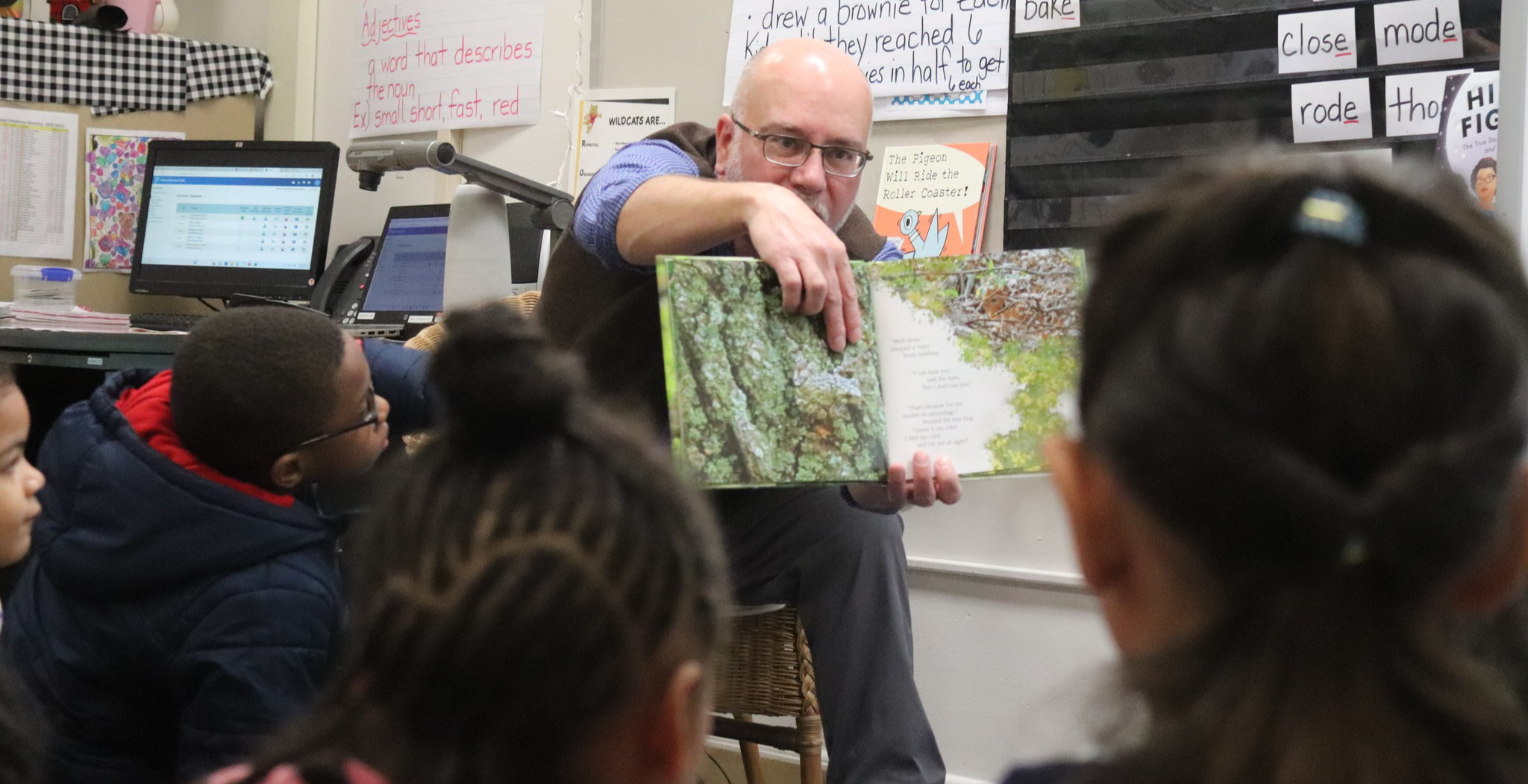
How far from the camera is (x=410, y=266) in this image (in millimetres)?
2650

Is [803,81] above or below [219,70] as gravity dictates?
below

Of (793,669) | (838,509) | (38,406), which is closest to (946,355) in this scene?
(838,509)

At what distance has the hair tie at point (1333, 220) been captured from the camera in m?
0.48

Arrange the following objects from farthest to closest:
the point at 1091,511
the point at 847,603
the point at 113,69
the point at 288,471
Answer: the point at 113,69, the point at 847,603, the point at 288,471, the point at 1091,511

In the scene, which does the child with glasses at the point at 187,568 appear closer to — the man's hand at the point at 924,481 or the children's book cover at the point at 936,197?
the man's hand at the point at 924,481

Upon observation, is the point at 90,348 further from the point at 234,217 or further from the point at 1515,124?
the point at 1515,124

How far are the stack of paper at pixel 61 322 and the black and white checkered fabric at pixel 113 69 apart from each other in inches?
31.9

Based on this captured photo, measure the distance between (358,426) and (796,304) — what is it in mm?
465

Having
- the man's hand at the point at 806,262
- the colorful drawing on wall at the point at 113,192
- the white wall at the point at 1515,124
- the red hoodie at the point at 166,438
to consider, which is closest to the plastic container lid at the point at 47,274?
the colorful drawing on wall at the point at 113,192

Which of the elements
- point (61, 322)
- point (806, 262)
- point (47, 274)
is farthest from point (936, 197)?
point (47, 274)

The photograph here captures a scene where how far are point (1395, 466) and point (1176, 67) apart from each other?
1.58m

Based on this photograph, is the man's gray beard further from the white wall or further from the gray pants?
the white wall

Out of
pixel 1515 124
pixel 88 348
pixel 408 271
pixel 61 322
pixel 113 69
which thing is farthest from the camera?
pixel 113 69

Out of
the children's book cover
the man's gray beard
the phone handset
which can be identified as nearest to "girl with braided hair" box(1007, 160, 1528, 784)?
the man's gray beard
